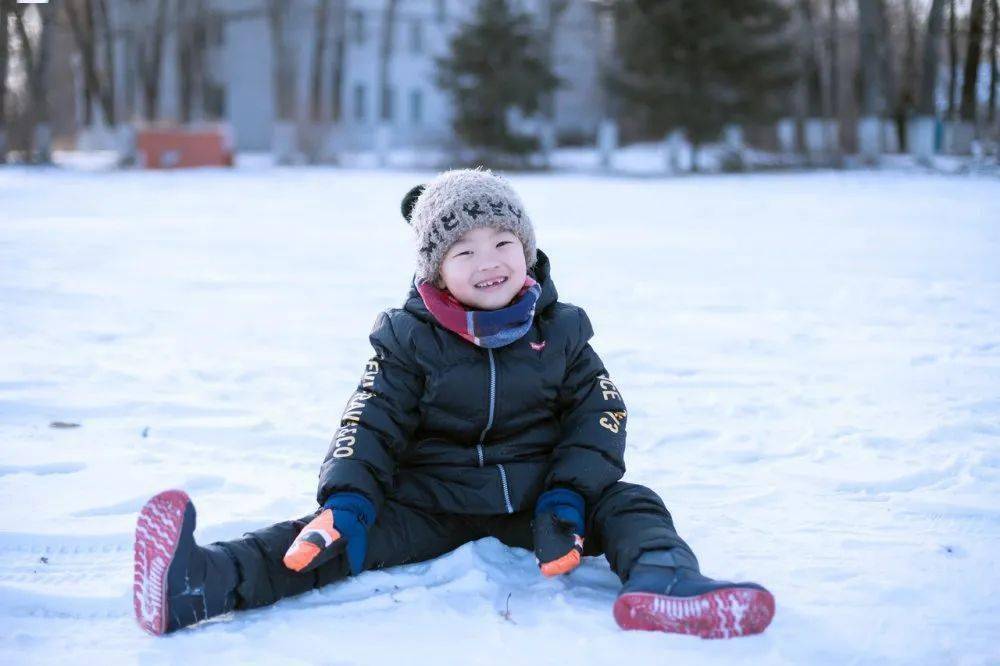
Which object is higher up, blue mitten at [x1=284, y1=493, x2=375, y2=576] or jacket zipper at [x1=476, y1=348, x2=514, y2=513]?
jacket zipper at [x1=476, y1=348, x2=514, y2=513]

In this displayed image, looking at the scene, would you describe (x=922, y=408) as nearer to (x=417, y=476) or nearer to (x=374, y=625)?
(x=417, y=476)

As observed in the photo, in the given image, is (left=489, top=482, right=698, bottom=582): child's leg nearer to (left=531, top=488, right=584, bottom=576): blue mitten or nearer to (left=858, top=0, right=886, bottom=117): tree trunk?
(left=531, top=488, right=584, bottom=576): blue mitten

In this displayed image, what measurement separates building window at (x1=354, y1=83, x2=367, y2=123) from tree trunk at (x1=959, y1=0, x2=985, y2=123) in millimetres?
20314

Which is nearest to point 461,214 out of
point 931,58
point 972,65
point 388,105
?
point 931,58

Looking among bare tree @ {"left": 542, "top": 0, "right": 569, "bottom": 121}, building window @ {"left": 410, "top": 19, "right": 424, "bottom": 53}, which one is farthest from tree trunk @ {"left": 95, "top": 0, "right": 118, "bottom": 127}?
building window @ {"left": 410, "top": 19, "right": 424, "bottom": 53}

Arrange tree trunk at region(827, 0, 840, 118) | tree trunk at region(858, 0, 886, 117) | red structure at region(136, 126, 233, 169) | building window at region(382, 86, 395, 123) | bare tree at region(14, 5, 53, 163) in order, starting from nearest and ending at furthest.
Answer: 1. tree trunk at region(858, 0, 886, 117)
2. bare tree at region(14, 5, 53, 163)
3. red structure at region(136, 126, 233, 169)
4. tree trunk at region(827, 0, 840, 118)
5. building window at region(382, 86, 395, 123)

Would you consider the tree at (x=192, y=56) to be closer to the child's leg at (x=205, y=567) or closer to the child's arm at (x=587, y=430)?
the child's arm at (x=587, y=430)

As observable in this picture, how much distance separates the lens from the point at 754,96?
21109mm

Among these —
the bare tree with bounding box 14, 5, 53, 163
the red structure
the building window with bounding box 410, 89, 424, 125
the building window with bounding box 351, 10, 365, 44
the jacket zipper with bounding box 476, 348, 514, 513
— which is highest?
the building window with bounding box 351, 10, 365, 44

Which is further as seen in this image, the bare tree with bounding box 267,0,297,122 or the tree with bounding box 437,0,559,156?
the bare tree with bounding box 267,0,297,122

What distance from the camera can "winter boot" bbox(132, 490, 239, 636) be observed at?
2.23 m

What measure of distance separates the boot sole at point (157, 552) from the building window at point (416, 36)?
37.1 metres

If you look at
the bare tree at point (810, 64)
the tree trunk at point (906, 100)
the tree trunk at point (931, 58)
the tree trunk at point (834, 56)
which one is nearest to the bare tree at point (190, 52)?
the bare tree at point (810, 64)

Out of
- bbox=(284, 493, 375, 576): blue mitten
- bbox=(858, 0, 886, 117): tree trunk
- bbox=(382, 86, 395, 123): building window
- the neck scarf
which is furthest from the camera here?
bbox=(382, 86, 395, 123): building window
